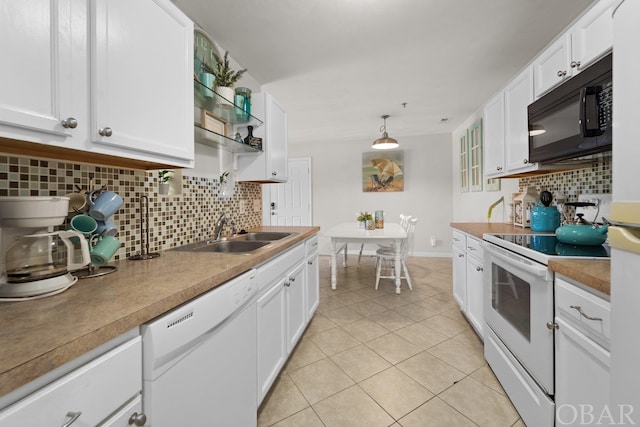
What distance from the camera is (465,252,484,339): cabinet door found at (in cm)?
206

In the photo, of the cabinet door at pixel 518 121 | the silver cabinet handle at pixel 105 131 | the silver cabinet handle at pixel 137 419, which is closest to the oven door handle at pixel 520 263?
the cabinet door at pixel 518 121

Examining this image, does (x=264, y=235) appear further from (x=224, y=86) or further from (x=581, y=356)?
(x=581, y=356)

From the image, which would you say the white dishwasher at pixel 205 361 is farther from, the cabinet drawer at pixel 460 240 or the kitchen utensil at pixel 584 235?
the cabinet drawer at pixel 460 240

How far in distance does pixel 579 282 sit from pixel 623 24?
2.68 feet

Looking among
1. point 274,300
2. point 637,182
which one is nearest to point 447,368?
point 274,300

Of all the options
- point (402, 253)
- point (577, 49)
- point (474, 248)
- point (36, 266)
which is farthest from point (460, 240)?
point (36, 266)

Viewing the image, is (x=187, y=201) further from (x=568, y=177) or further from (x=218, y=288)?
(x=568, y=177)

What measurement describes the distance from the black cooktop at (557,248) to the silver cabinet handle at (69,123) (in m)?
1.85

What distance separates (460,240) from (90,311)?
2.62 meters

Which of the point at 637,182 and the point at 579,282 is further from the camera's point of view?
the point at 579,282

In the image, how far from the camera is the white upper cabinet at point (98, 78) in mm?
708

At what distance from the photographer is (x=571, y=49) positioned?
5.10ft

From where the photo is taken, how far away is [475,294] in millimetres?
2170

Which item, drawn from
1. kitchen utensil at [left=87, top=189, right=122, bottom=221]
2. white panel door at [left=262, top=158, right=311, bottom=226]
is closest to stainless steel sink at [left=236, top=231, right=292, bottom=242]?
kitchen utensil at [left=87, top=189, right=122, bottom=221]
